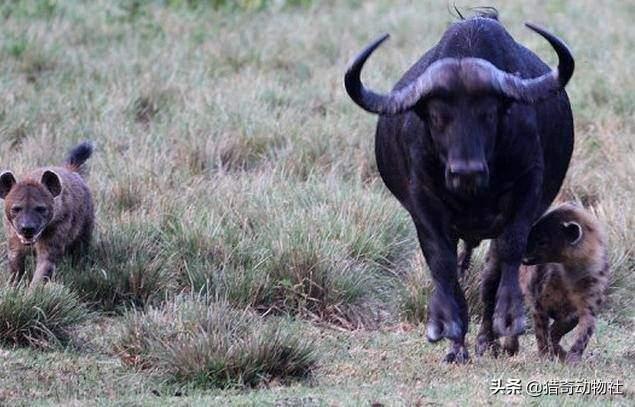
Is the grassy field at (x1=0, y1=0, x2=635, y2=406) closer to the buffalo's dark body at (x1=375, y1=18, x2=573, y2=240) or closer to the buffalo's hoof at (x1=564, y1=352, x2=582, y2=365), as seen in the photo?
the buffalo's hoof at (x1=564, y1=352, x2=582, y2=365)

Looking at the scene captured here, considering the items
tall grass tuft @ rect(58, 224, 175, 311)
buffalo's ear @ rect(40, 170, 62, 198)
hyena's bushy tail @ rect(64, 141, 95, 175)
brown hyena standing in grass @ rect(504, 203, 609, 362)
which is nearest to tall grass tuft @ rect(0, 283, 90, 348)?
tall grass tuft @ rect(58, 224, 175, 311)

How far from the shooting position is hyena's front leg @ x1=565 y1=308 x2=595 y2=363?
8.65 meters

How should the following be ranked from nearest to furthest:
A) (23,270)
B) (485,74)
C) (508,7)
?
(485,74) < (23,270) < (508,7)

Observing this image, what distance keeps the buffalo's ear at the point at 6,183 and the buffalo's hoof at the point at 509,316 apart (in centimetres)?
394

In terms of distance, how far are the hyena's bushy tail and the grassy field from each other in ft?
1.33

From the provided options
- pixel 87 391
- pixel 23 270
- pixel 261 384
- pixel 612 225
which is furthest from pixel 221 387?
pixel 612 225

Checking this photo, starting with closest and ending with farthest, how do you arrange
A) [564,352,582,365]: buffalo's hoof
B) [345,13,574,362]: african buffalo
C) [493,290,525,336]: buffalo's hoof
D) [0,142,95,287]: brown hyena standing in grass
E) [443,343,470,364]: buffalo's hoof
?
[345,13,574,362]: african buffalo, [493,290,525,336]: buffalo's hoof, [443,343,470,364]: buffalo's hoof, [564,352,582,365]: buffalo's hoof, [0,142,95,287]: brown hyena standing in grass

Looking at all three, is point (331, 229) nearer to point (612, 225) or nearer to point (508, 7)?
point (612, 225)

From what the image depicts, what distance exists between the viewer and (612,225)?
11.2 m

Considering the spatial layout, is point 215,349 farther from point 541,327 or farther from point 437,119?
point 541,327

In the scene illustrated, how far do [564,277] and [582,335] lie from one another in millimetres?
431

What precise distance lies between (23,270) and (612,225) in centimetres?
454

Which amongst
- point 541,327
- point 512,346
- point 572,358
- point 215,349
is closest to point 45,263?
point 215,349

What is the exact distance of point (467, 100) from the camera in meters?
7.59
